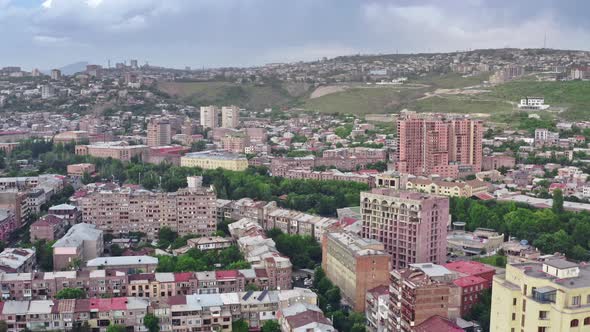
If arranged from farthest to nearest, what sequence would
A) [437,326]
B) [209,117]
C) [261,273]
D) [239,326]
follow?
[209,117]
[261,273]
[239,326]
[437,326]

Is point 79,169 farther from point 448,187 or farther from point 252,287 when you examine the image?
point 252,287

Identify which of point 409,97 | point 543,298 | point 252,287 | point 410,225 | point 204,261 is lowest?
point 252,287

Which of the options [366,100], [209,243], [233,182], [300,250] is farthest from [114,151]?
[366,100]

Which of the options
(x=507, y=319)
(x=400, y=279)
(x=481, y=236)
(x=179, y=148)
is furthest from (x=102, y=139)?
(x=507, y=319)

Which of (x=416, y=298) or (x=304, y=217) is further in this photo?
(x=304, y=217)

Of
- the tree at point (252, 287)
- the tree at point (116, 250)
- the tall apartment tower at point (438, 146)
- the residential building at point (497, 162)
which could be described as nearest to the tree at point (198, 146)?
the tall apartment tower at point (438, 146)

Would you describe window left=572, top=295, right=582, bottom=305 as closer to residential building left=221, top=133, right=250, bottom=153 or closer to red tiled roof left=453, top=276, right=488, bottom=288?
red tiled roof left=453, top=276, right=488, bottom=288

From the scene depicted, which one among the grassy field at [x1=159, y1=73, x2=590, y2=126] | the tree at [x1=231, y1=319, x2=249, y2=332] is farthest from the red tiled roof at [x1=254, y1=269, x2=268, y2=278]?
the grassy field at [x1=159, y1=73, x2=590, y2=126]

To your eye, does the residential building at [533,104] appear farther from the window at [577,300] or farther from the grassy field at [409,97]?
the window at [577,300]
